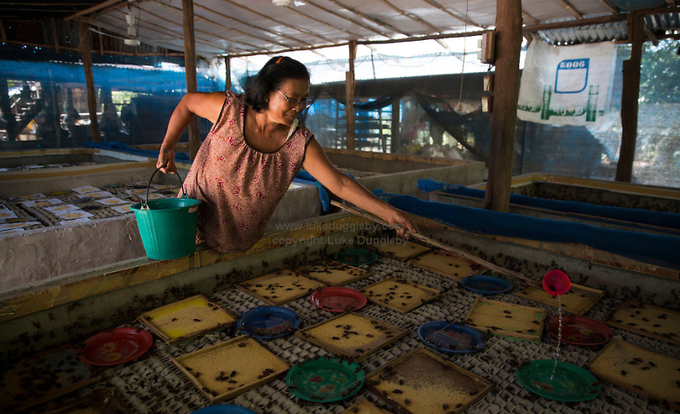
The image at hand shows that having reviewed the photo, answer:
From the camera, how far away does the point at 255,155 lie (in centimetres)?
198

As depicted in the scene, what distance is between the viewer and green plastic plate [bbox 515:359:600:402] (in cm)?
158

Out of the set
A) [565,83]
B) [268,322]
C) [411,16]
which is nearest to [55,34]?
[411,16]

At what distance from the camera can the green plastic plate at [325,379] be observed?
61.7 inches

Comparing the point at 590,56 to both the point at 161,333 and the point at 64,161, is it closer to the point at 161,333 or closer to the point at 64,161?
the point at 161,333

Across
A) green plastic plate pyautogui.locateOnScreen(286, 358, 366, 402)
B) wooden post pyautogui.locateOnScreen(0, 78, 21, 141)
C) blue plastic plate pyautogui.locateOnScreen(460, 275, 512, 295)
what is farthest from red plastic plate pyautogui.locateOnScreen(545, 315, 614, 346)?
wooden post pyautogui.locateOnScreen(0, 78, 21, 141)

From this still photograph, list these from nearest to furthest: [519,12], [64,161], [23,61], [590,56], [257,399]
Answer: [257,399], [519,12], [590,56], [64,161], [23,61]

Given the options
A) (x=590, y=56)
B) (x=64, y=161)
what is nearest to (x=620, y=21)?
Result: (x=590, y=56)

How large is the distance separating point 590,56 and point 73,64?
11.0 m

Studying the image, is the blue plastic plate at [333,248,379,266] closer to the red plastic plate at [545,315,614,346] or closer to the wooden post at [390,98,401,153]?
the red plastic plate at [545,315,614,346]

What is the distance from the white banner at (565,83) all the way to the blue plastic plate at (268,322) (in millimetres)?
6269

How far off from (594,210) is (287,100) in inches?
110

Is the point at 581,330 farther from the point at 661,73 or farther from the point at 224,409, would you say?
the point at 661,73

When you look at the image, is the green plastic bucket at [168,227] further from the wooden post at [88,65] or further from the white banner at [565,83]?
the wooden post at [88,65]

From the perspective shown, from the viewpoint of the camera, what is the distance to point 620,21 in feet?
18.6
